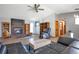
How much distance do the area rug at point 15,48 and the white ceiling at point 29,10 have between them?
1.48 ft

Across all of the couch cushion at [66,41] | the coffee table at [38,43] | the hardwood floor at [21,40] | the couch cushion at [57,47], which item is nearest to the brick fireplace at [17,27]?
the hardwood floor at [21,40]

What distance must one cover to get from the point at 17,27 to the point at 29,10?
320mm

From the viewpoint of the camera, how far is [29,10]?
1704 millimetres

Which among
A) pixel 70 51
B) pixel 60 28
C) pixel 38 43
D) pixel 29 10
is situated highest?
pixel 29 10

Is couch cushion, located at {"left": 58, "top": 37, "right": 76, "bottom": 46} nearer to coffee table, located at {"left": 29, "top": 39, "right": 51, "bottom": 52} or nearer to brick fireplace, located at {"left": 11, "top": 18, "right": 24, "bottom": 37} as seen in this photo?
coffee table, located at {"left": 29, "top": 39, "right": 51, "bottom": 52}

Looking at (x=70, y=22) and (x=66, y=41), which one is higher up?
(x=70, y=22)

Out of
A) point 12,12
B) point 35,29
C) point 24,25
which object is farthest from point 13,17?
point 35,29

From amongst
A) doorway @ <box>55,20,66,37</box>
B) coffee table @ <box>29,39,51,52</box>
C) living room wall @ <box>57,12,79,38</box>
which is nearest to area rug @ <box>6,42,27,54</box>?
coffee table @ <box>29,39,51,52</box>

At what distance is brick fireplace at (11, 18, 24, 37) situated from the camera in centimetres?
169

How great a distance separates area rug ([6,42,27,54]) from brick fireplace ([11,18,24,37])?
0.50 feet

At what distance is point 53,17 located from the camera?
1754mm

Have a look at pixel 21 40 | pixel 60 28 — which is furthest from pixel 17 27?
pixel 60 28

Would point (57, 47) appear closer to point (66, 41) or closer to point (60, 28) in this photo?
point (66, 41)
